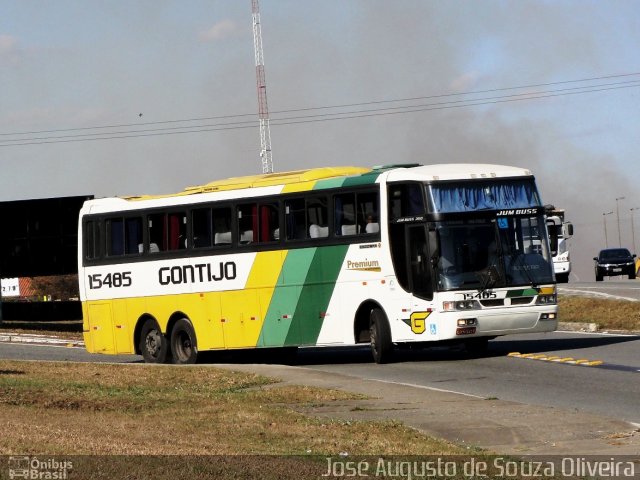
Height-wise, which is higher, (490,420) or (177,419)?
(177,419)

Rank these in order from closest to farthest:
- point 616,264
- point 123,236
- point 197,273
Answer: point 197,273 < point 123,236 < point 616,264

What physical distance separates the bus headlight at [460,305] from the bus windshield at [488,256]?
0.88 ft

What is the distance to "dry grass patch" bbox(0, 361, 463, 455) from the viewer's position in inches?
468

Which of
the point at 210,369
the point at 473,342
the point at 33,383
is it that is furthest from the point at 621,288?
the point at 33,383

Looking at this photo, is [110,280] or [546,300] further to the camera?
[110,280]

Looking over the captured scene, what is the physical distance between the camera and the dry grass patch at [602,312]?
1195 inches

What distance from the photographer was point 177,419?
14883 millimetres

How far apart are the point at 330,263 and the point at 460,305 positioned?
2846 millimetres

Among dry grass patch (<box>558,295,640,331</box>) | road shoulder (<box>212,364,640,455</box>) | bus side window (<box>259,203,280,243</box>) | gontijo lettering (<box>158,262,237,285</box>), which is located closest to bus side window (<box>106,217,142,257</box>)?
gontijo lettering (<box>158,262,237,285</box>)

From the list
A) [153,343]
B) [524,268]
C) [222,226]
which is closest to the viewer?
[524,268]

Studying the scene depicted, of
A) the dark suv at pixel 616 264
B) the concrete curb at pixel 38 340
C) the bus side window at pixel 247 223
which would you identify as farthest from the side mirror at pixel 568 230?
the dark suv at pixel 616 264

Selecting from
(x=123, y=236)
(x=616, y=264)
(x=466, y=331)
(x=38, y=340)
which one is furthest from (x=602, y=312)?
(x=616, y=264)

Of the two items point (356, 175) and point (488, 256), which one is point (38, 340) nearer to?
point (356, 175)

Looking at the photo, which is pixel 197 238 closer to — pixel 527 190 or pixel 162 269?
pixel 162 269
